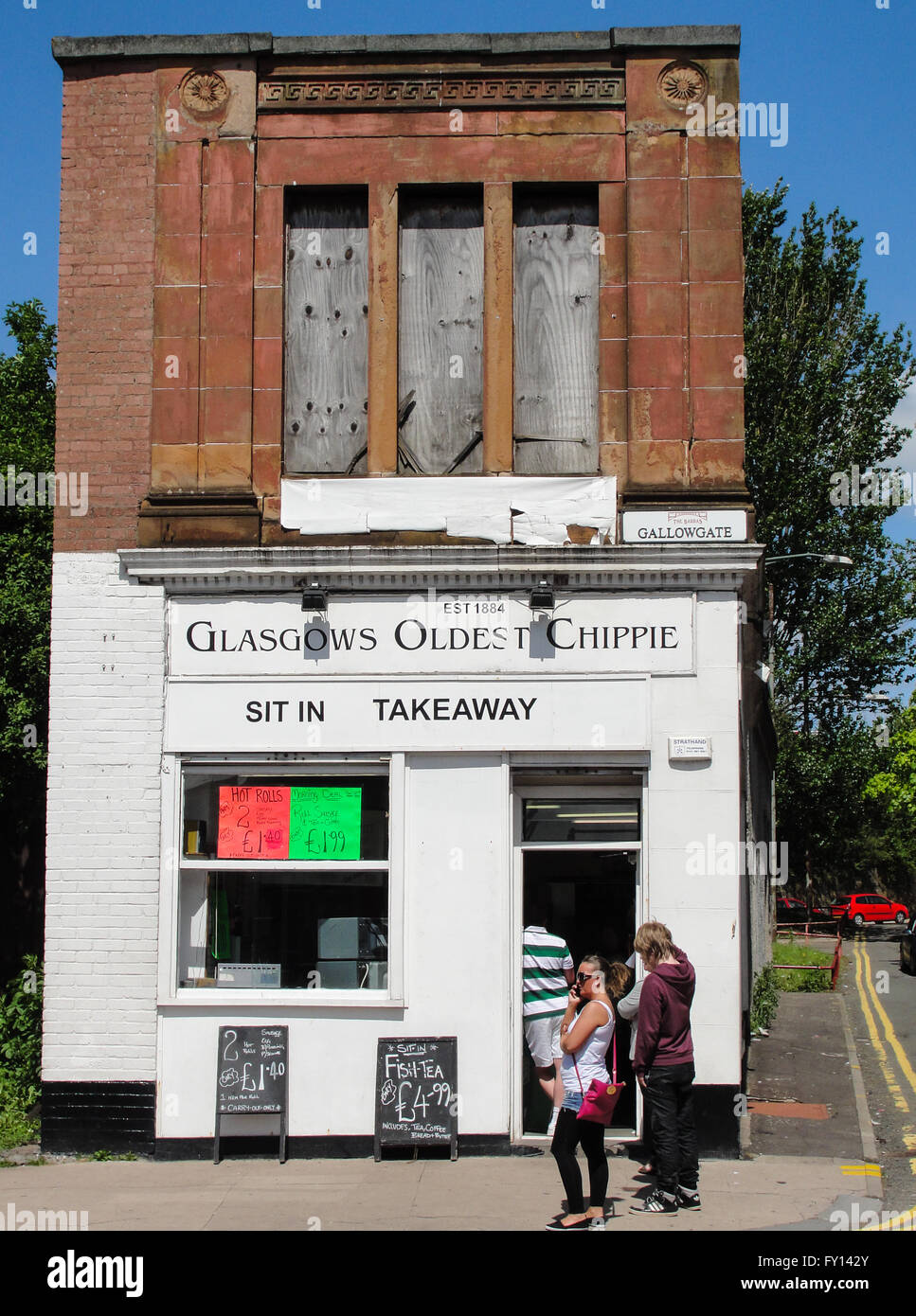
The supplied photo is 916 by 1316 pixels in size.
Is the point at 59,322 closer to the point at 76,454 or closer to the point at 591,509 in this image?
the point at 76,454

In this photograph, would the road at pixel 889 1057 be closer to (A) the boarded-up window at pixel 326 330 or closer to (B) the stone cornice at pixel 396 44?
(A) the boarded-up window at pixel 326 330

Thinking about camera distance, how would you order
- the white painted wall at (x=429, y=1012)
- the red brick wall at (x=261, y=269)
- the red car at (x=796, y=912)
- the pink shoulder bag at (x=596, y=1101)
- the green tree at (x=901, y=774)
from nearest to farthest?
the pink shoulder bag at (x=596, y=1101) < the white painted wall at (x=429, y=1012) < the red brick wall at (x=261, y=269) < the green tree at (x=901, y=774) < the red car at (x=796, y=912)

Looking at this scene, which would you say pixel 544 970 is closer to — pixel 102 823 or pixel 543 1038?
pixel 543 1038

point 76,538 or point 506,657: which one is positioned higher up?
point 76,538

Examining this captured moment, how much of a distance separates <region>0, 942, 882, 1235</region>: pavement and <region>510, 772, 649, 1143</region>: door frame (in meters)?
0.34

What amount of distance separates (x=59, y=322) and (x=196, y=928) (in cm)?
514

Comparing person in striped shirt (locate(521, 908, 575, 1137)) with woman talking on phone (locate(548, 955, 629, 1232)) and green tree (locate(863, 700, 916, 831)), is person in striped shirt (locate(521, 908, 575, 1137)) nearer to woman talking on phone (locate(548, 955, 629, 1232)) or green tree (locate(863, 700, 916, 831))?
woman talking on phone (locate(548, 955, 629, 1232))

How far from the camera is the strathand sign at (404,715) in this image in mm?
10289

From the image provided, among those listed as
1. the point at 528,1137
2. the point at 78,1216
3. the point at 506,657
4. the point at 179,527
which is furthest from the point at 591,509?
the point at 78,1216

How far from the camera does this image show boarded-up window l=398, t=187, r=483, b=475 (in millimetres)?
10945

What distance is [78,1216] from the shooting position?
27.4ft

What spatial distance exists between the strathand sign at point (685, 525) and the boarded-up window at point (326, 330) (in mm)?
2328

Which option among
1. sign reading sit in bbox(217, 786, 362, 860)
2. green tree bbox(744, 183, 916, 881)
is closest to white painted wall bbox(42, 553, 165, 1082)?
sign reading sit in bbox(217, 786, 362, 860)

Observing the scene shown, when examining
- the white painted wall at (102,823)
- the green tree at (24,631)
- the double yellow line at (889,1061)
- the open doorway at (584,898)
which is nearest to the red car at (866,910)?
the double yellow line at (889,1061)
